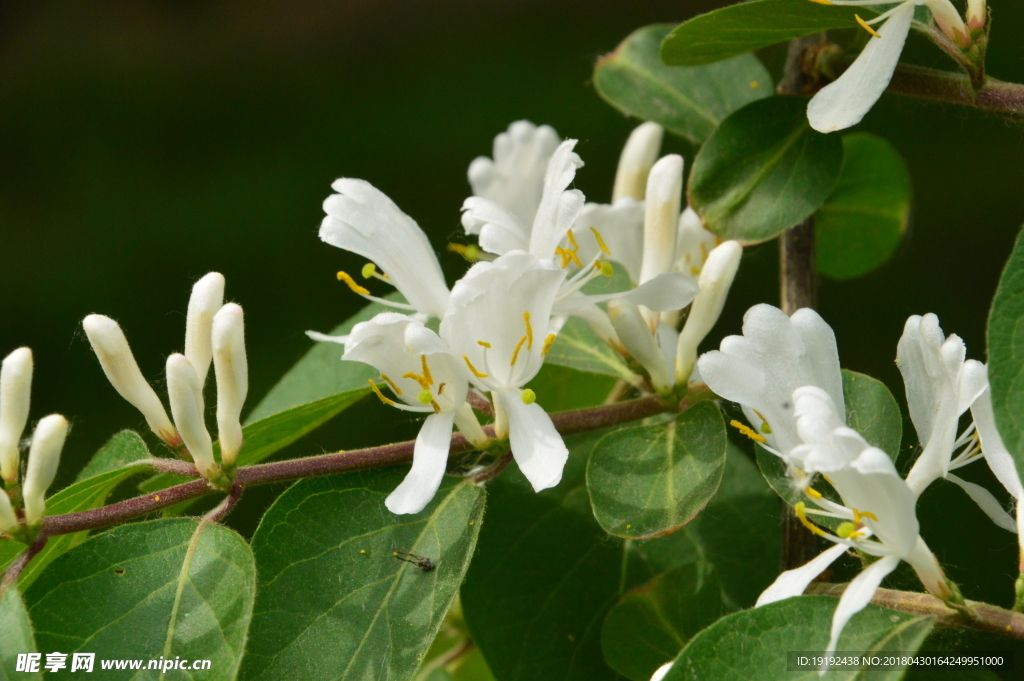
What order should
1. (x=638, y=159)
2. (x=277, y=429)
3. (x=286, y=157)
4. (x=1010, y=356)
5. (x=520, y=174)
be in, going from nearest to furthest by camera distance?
(x=1010, y=356), (x=277, y=429), (x=638, y=159), (x=520, y=174), (x=286, y=157)

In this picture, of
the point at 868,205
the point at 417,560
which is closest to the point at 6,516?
the point at 417,560

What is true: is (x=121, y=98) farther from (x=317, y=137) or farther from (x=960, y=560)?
(x=960, y=560)

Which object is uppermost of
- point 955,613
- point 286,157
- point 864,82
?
point 864,82

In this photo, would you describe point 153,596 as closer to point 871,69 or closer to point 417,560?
point 417,560

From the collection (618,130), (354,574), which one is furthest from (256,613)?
(618,130)

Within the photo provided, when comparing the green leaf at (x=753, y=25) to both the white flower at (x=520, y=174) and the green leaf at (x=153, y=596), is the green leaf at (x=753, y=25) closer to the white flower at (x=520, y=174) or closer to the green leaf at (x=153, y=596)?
the white flower at (x=520, y=174)


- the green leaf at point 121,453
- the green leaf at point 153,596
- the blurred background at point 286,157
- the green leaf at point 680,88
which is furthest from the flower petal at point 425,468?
the blurred background at point 286,157

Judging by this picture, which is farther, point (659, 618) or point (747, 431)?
point (659, 618)
